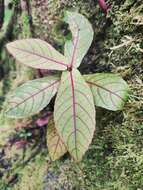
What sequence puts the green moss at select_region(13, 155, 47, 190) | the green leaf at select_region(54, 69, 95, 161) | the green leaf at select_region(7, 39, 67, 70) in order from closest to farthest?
the green leaf at select_region(54, 69, 95, 161), the green leaf at select_region(7, 39, 67, 70), the green moss at select_region(13, 155, 47, 190)

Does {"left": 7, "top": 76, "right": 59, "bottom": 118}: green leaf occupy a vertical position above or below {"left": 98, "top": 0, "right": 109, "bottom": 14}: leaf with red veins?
below

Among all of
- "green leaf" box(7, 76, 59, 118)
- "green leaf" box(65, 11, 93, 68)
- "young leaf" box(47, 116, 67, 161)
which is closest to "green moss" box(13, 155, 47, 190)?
"young leaf" box(47, 116, 67, 161)

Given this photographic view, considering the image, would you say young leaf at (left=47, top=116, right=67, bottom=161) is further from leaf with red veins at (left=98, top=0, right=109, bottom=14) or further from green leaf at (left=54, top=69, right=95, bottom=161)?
leaf with red veins at (left=98, top=0, right=109, bottom=14)

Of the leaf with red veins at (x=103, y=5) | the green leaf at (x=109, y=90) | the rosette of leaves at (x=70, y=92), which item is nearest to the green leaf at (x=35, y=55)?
the rosette of leaves at (x=70, y=92)

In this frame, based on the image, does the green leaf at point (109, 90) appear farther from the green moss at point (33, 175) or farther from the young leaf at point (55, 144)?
the green moss at point (33, 175)

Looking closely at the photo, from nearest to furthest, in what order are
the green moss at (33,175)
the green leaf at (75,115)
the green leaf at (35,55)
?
the green leaf at (75,115), the green leaf at (35,55), the green moss at (33,175)

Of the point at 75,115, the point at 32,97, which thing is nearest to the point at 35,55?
the point at 32,97

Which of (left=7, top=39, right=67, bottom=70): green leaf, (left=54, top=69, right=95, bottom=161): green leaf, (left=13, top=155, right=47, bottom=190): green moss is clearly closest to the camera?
(left=54, top=69, right=95, bottom=161): green leaf
